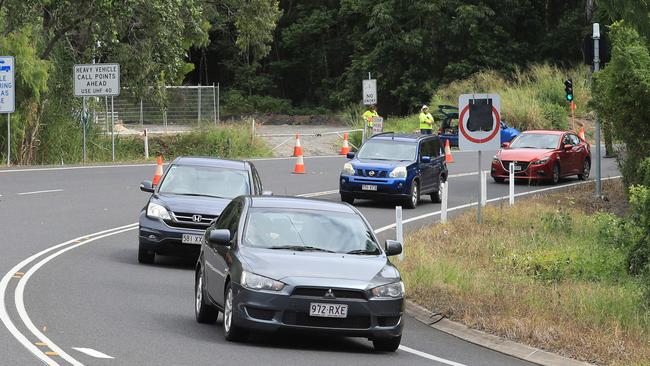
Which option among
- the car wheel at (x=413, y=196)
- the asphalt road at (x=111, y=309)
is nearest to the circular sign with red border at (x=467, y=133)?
the asphalt road at (x=111, y=309)

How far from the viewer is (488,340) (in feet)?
45.2

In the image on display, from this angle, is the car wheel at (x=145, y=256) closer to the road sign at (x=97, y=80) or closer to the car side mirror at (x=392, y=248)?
the car side mirror at (x=392, y=248)

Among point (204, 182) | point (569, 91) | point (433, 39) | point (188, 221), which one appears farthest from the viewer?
point (433, 39)

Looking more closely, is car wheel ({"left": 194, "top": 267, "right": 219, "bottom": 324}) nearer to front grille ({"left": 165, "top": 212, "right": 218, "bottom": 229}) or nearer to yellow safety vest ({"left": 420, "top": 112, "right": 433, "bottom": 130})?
front grille ({"left": 165, "top": 212, "right": 218, "bottom": 229})

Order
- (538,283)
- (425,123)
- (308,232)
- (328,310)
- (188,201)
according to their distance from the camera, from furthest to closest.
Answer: (425,123) < (188,201) < (538,283) < (308,232) < (328,310)

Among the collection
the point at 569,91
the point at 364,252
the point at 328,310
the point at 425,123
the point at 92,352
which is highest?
the point at 569,91

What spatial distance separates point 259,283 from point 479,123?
11.4m

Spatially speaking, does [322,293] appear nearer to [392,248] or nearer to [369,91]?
[392,248]

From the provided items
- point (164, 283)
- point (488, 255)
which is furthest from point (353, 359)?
point (488, 255)

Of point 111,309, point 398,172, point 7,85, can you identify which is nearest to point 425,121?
point 7,85

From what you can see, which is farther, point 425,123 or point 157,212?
point 425,123

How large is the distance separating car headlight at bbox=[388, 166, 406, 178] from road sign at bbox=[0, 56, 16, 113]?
42.3 feet

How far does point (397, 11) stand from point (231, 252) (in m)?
70.0

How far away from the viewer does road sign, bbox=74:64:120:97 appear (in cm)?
4234
